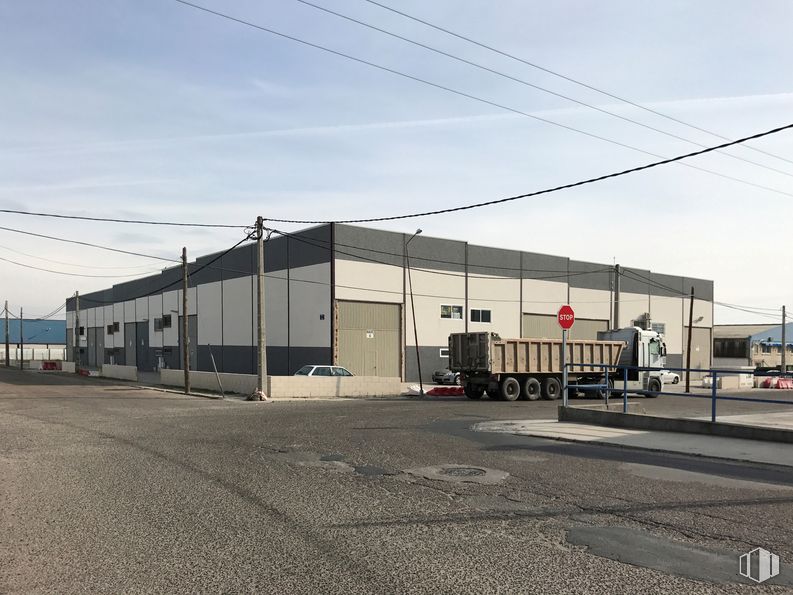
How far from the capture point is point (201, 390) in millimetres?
34281

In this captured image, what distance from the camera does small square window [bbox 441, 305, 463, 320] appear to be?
139ft

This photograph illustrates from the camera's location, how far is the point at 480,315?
146ft

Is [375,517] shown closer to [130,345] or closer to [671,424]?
Result: [671,424]

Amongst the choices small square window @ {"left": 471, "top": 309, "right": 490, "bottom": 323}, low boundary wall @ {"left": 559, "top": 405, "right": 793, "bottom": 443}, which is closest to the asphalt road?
low boundary wall @ {"left": 559, "top": 405, "right": 793, "bottom": 443}

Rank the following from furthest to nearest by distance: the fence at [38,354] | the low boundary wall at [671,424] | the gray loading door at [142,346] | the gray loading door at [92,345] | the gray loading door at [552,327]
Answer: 1. the fence at [38,354]
2. the gray loading door at [92,345]
3. the gray loading door at [142,346]
4. the gray loading door at [552,327]
5. the low boundary wall at [671,424]

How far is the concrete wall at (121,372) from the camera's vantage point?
46109 mm

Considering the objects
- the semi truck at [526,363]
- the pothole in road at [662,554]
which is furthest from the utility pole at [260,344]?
the pothole in road at [662,554]

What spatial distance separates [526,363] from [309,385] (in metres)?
9.79

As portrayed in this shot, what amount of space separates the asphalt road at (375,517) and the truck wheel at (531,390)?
1693 cm

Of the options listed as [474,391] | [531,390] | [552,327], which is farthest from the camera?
[552,327]

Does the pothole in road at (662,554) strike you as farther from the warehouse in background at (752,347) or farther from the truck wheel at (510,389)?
the warehouse in background at (752,347)

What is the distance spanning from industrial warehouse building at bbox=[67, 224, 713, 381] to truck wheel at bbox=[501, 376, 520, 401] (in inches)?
328

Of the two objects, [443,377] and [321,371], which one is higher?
[321,371]

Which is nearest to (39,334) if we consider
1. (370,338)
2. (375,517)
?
(370,338)
